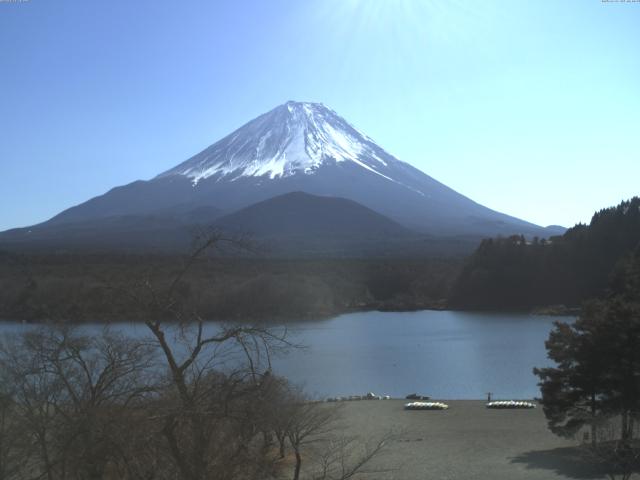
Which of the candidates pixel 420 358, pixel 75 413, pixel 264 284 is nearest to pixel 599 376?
pixel 75 413

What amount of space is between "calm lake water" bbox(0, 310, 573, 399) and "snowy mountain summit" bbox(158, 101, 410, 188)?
48611 mm

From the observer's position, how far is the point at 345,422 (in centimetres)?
1179

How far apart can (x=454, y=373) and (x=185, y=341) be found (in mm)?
15376

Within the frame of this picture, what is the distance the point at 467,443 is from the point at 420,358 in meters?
10.4

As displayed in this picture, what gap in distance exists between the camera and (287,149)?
263 ft

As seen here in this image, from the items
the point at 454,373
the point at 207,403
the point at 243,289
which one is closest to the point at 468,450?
the point at 207,403

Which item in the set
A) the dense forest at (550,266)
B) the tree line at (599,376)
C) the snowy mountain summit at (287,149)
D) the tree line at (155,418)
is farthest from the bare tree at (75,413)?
the snowy mountain summit at (287,149)

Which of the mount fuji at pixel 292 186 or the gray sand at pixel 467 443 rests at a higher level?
the mount fuji at pixel 292 186

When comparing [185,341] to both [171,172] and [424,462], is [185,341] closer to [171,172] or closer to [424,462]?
[424,462]

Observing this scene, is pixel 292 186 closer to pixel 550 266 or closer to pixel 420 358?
pixel 550 266

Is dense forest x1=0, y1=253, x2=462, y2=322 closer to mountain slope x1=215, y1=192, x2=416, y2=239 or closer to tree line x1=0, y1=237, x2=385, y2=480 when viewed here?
tree line x1=0, y1=237, x2=385, y2=480

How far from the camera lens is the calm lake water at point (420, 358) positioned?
53.5ft

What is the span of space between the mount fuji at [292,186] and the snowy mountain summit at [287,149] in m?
0.11

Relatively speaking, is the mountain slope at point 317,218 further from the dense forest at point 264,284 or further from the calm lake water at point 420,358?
the calm lake water at point 420,358
